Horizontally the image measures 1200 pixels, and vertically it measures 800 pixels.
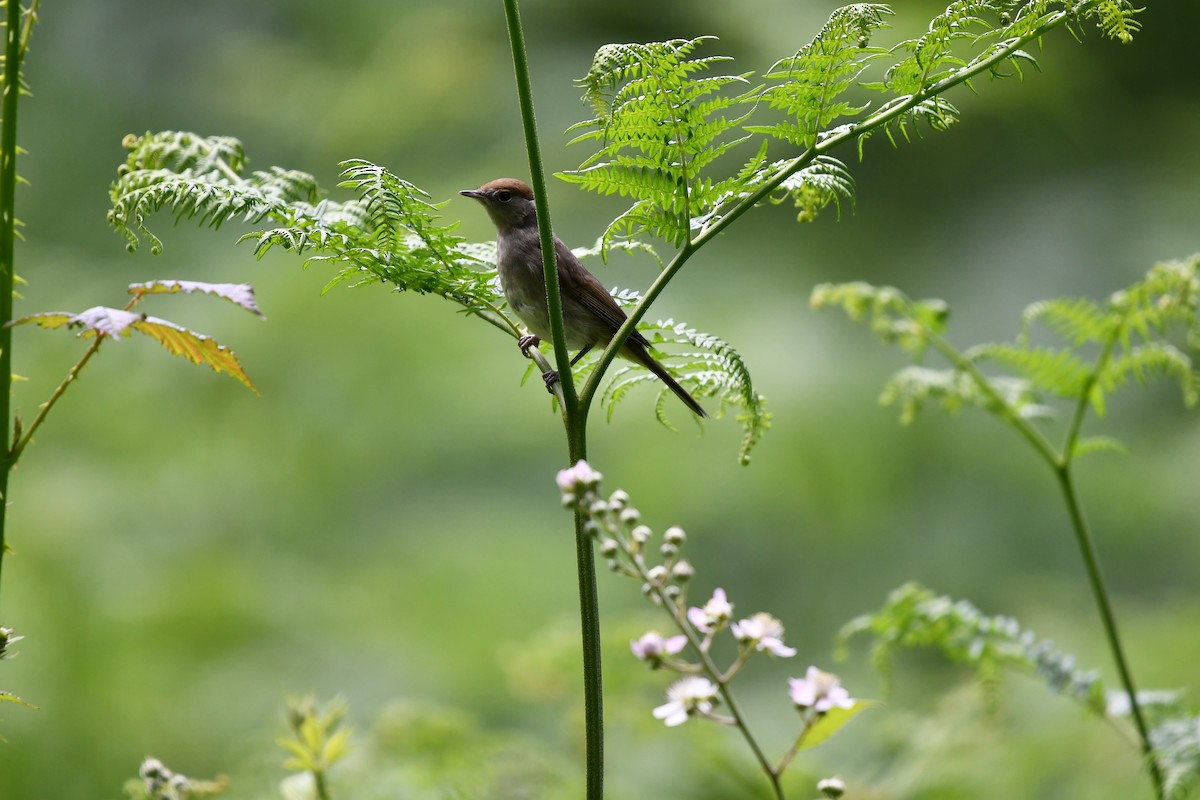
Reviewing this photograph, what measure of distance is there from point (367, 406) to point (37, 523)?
3.08ft

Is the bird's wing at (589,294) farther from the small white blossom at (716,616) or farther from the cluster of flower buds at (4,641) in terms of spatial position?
the cluster of flower buds at (4,641)

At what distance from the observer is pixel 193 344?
0.70 metres

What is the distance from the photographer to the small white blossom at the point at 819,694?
0.70 m

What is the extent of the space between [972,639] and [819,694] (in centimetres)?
78

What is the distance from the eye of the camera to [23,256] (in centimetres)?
351

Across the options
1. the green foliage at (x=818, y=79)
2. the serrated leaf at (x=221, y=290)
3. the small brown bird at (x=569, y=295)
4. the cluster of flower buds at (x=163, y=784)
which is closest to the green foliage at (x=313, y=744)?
the cluster of flower buds at (x=163, y=784)

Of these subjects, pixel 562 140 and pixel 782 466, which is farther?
pixel 562 140

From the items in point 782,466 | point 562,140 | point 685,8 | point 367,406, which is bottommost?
point 782,466

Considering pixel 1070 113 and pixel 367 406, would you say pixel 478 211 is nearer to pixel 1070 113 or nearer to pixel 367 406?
pixel 367 406

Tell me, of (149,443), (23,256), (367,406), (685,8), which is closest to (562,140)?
(685,8)

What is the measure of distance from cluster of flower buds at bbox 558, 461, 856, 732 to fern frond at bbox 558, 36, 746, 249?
0.28 meters

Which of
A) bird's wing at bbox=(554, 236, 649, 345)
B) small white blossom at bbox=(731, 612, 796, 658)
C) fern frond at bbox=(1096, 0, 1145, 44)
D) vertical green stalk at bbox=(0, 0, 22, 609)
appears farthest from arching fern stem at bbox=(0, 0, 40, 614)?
bird's wing at bbox=(554, 236, 649, 345)

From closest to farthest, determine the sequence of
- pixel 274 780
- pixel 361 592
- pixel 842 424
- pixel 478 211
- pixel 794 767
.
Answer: pixel 274 780 → pixel 794 767 → pixel 361 592 → pixel 842 424 → pixel 478 211

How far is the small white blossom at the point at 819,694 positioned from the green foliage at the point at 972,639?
2.20ft
